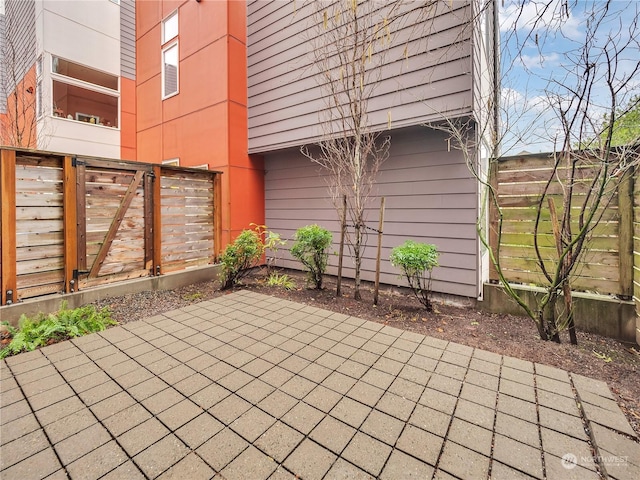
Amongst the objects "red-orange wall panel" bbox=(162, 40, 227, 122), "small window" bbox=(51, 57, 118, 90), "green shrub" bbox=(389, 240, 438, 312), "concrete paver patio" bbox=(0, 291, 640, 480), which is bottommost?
"concrete paver patio" bbox=(0, 291, 640, 480)

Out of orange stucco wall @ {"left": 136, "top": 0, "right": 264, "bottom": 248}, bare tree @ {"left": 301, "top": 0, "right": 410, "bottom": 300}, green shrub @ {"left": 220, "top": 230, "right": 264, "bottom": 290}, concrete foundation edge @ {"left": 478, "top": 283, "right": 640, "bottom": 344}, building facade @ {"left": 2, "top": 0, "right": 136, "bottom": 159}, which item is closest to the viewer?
concrete foundation edge @ {"left": 478, "top": 283, "right": 640, "bottom": 344}

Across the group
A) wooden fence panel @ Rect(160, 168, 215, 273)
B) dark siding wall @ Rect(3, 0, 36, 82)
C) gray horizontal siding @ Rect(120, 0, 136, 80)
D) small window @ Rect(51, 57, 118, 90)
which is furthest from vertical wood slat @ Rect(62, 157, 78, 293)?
dark siding wall @ Rect(3, 0, 36, 82)

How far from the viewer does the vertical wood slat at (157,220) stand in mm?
4781

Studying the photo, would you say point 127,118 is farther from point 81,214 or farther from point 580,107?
point 580,107

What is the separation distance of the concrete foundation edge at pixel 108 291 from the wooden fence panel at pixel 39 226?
0.47 feet

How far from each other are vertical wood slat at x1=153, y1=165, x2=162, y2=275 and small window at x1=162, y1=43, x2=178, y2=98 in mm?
3475

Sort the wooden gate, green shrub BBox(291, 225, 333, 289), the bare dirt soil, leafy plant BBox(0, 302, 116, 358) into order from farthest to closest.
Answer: green shrub BBox(291, 225, 333, 289) → the wooden gate → leafy plant BBox(0, 302, 116, 358) → the bare dirt soil

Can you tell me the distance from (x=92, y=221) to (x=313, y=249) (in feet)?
10.6

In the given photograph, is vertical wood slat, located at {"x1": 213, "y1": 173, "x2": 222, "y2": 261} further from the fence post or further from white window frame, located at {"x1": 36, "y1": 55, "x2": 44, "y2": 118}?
the fence post

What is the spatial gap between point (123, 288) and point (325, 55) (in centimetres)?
490

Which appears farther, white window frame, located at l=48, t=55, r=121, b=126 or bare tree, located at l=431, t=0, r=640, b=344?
white window frame, located at l=48, t=55, r=121, b=126

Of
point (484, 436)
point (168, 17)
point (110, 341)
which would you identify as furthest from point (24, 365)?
point (168, 17)

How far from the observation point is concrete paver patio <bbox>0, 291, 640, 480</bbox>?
Answer: 1.56m

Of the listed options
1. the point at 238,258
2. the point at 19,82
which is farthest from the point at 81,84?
the point at 238,258
